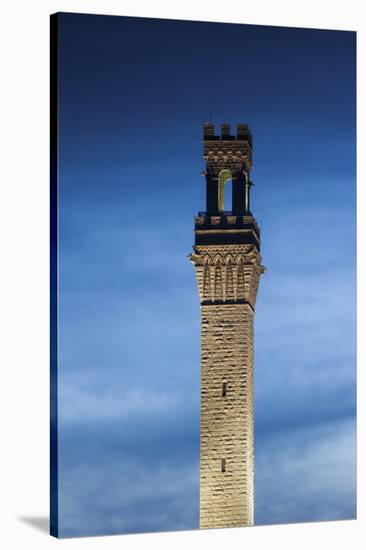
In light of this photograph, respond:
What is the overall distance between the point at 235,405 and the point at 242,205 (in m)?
2.86

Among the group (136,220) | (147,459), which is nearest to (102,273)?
(136,220)

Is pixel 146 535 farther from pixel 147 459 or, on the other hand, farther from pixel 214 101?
pixel 214 101

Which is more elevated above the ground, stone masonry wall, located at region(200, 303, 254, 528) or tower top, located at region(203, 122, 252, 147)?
tower top, located at region(203, 122, 252, 147)

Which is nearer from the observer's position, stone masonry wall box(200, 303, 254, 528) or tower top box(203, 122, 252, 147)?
tower top box(203, 122, 252, 147)

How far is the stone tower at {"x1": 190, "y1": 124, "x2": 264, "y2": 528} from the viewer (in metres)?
28.9

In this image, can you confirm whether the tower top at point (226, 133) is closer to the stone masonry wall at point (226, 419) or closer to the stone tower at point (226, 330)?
the stone tower at point (226, 330)

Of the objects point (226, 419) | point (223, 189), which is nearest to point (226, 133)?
point (223, 189)

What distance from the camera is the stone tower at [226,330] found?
94.7 feet

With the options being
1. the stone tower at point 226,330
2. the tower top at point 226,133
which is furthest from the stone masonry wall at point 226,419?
the tower top at point 226,133

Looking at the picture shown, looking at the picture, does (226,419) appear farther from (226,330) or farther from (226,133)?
(226,133)

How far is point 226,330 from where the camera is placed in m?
29.4

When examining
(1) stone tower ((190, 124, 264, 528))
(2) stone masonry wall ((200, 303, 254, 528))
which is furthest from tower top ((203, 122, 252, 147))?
(2) stone masonry wall ((200, 303, 254, 528))

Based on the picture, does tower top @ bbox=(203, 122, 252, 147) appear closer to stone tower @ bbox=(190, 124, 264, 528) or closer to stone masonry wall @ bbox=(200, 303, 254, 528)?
stone tower @ bbox=(190, 124, 264, 528)

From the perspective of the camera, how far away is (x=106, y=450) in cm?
2781
